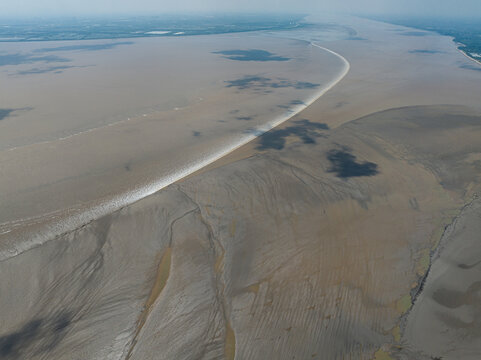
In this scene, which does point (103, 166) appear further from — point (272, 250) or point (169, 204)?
point (272, 250)

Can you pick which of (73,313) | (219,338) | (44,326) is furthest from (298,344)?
(44,326)

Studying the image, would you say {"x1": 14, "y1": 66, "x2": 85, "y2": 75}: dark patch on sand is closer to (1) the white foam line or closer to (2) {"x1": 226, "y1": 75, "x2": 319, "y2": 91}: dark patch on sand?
(2) {"x1": 226, "y1": 75, "x2": 319, "y2": 91}: dark patch on sand

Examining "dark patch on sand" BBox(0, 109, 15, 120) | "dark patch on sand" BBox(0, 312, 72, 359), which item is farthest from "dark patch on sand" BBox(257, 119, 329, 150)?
"dark patch on sand" BBox(0, 109, 15, 120)

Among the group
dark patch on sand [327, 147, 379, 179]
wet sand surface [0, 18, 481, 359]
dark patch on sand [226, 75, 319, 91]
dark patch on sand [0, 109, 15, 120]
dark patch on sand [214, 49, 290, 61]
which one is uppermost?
dark patch on sand [214, 49, 290, 61]

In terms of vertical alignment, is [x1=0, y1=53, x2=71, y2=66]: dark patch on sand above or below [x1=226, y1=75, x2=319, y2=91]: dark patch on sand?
below

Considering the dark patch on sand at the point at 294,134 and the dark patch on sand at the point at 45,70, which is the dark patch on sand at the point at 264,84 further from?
the dark patch on sand at the point at 45,70

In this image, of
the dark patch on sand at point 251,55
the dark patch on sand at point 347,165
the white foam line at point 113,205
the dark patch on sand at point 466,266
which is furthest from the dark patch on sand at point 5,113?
the dark patch on sand at point 251,55
